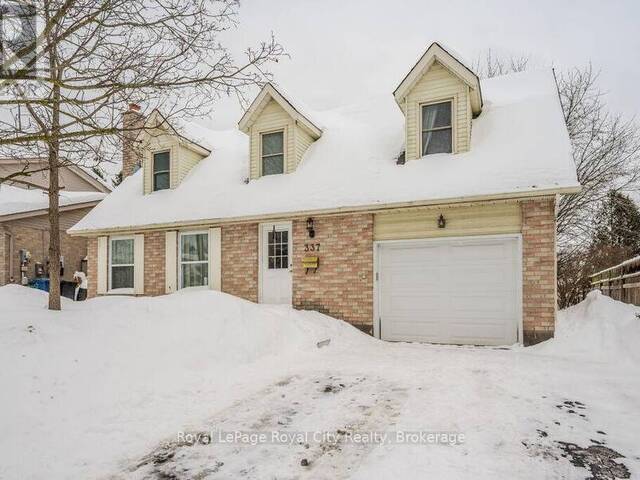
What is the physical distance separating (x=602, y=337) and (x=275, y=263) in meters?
6.96

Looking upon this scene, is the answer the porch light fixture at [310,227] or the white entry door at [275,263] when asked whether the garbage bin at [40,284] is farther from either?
the porch light fixture at [310,227]

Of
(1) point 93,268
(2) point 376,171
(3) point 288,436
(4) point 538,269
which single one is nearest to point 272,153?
(2) point 376,171

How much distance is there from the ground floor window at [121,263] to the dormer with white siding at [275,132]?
4511 mm

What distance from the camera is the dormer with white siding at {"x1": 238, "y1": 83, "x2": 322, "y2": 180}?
10.9 metres

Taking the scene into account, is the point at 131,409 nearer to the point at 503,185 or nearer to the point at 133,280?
the point at 503,185

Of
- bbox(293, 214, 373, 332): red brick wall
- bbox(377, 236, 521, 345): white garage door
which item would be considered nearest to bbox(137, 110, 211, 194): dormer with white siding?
bbox(293, 214, 373, 332): red brick wall

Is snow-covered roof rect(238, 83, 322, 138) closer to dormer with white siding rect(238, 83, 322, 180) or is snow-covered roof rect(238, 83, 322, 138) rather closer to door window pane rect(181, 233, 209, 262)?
dormer with white siding rect(238, 83, 322, 180)

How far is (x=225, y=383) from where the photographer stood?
211 inches

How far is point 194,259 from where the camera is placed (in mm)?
11305

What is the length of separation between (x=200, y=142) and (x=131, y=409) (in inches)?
409

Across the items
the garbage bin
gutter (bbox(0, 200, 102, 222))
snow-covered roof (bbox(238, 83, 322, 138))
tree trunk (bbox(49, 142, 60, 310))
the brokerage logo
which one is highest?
snow-covered roof (bbox(238, 83, 322, 138))

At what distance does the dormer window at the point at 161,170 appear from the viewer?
12.8 metres

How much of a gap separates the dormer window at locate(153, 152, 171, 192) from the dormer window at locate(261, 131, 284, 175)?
3.51 metres

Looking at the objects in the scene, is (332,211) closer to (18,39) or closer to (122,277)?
(18,39)
